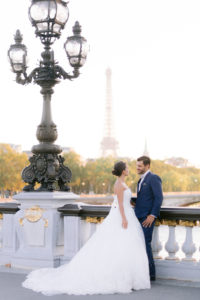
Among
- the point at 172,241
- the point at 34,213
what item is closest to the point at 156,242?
the point at 172,241

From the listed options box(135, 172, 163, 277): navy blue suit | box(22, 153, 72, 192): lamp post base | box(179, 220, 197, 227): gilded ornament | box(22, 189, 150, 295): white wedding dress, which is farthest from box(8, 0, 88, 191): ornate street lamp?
box(179, 220, 197, 227): gilded ornament

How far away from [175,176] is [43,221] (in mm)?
111313

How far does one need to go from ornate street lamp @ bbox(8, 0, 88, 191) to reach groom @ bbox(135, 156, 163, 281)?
77.5 inches

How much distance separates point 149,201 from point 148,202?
2 centimetres

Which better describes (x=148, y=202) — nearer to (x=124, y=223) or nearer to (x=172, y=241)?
(x=124, y=223)

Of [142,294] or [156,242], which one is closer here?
[142,294]

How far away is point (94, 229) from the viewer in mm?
8938

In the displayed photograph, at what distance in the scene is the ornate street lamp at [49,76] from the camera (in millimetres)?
9328

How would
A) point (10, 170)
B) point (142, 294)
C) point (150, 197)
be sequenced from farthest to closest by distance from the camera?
point (10, 170) < point (150, 197) < point (142, 294)

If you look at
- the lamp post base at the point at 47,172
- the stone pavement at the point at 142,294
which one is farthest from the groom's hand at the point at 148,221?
the lamp post base at the point at 47,172

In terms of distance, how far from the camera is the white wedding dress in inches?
294

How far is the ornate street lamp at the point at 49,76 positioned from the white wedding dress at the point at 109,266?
1760mm

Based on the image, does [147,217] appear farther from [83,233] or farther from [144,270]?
[83,233]

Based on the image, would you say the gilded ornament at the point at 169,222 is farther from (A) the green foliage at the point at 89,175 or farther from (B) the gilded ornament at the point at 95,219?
(A) the green foliage at the point at 89,175
